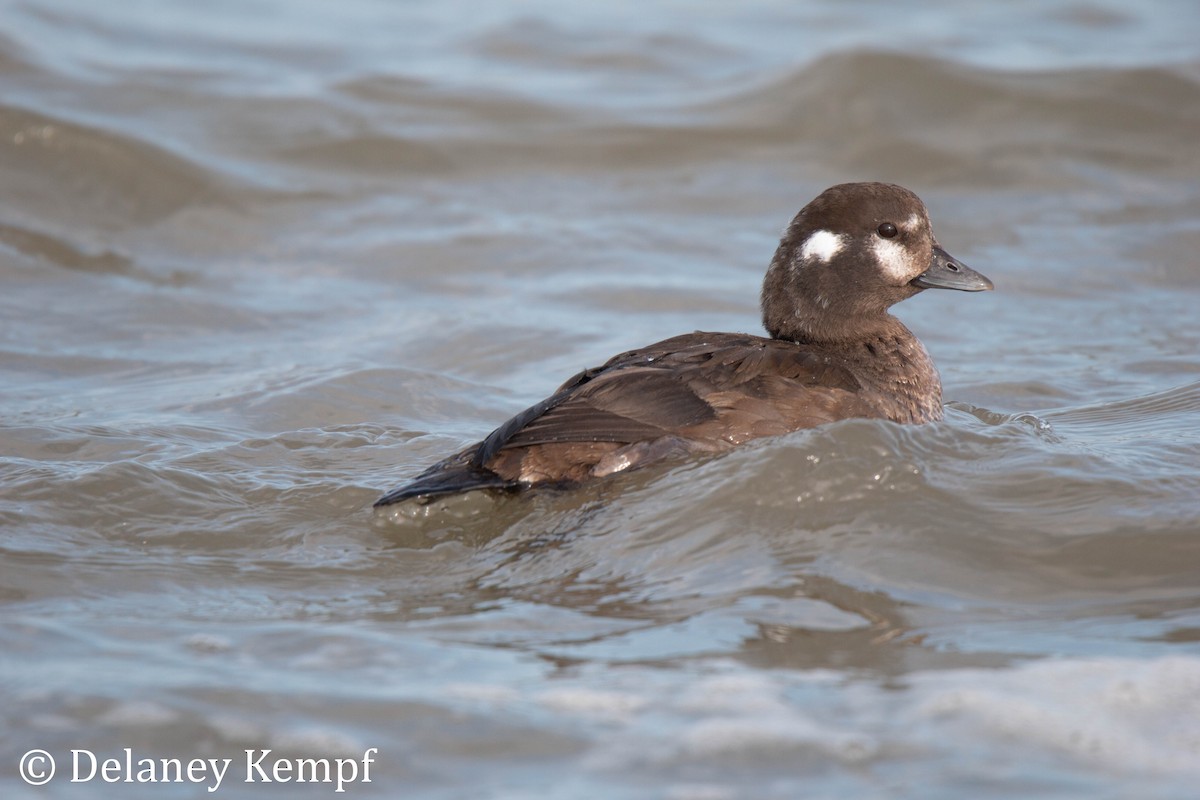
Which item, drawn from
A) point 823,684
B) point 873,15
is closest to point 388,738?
point 823,684

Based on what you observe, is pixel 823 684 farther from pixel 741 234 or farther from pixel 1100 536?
pixel 741 234

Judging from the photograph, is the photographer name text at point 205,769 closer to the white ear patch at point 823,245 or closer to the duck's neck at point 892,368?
the duck's neck at point 892,368

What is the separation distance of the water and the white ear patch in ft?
2.73

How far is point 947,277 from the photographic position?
5.91m

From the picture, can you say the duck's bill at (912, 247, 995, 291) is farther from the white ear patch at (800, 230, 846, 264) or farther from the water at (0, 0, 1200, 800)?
the water at (0, 0, 1200, 800)

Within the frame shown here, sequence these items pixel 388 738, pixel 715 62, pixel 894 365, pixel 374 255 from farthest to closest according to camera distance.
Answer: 1. pixel 715 62
2. pixel 374 255
3. pixel 894 365
4. pixel 388 738

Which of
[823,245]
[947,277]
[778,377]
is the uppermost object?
[823,245]

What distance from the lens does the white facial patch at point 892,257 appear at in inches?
226

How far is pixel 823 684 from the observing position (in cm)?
378

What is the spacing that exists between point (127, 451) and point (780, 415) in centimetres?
254

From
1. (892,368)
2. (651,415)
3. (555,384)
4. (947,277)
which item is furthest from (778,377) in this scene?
(555,384)

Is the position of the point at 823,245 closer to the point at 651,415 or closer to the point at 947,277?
the point at 947,277

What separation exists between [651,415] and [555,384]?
2.01m

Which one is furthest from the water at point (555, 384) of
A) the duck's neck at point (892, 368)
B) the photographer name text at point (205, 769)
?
the duck's neck at point (892, 368)
